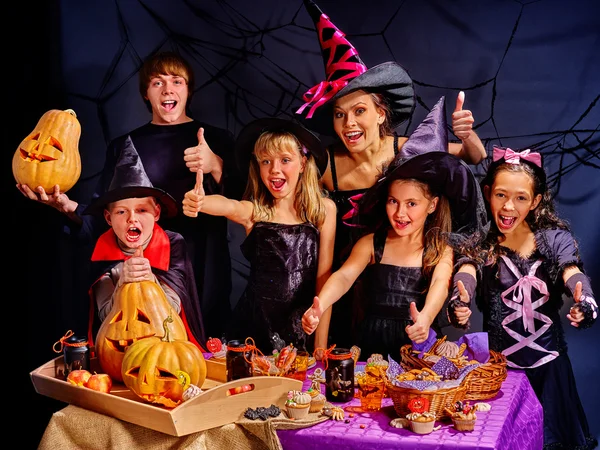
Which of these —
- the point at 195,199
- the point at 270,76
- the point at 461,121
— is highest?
the point at 270,76

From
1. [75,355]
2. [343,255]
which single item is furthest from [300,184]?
[75,355]

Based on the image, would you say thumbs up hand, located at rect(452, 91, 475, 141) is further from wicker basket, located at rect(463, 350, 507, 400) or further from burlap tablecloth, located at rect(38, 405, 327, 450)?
burlap tablecloth, located at rect(38, 405, 327, 450)

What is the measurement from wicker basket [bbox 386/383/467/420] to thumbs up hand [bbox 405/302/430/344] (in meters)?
0.55

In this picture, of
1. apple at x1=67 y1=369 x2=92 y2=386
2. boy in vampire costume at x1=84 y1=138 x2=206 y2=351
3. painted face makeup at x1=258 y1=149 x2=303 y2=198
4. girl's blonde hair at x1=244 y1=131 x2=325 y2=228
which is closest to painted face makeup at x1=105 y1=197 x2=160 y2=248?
boy in vampire costume at x1=84 y1=138 x2=206 y2=351

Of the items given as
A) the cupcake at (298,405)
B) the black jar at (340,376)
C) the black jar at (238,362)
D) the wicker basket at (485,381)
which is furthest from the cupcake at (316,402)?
the wicker basket at (485,381)

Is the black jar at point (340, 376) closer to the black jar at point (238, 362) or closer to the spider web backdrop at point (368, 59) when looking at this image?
the black jar at point (238, 362)

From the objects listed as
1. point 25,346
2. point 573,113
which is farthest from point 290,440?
point 25,346

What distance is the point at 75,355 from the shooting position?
3582mm

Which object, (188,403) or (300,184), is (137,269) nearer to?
(300,184)

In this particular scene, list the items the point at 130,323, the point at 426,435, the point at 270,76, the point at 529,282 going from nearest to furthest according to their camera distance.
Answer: the point at 426,435 → the point at 130,323 → the point at 529,282 → the point at 270,76

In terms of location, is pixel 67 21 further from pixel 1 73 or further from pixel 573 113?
pixel 573 113

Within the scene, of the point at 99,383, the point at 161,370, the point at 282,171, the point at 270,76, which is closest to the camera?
the point at 161,370

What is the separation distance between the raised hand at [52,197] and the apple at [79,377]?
109 centimetres

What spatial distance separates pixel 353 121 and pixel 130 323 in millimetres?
1485
